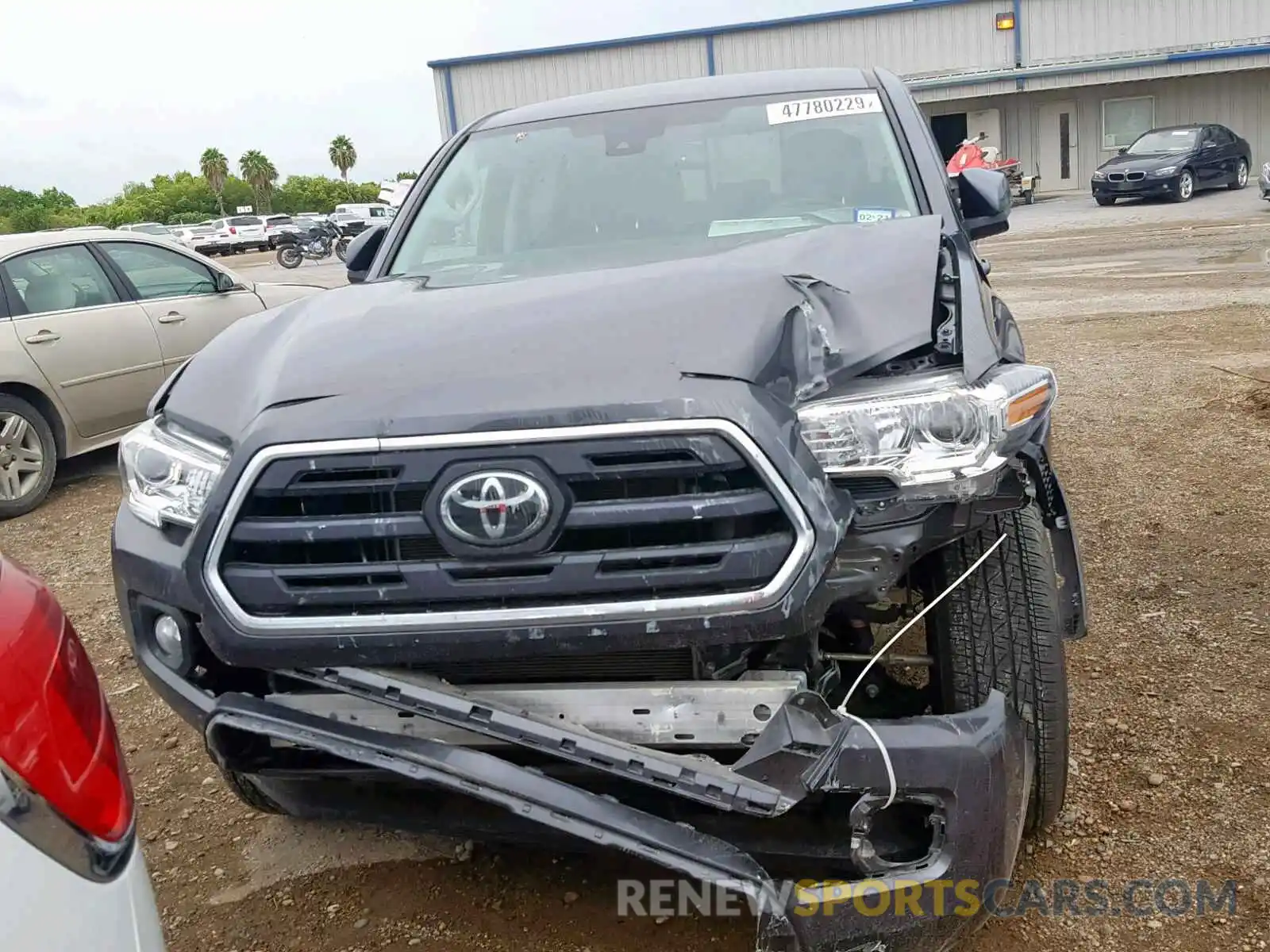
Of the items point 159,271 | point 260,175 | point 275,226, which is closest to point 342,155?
point 260,175

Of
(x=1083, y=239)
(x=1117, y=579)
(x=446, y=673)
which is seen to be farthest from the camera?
(x=1083, y=239)

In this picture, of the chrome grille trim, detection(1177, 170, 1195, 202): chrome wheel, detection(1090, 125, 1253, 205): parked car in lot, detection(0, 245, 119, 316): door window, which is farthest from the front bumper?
the chrome grille trim

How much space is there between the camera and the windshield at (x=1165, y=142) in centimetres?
2169

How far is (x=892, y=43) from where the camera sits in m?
29.8

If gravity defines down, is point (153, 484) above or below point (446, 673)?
above

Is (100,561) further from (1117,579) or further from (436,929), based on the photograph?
(1117,579)

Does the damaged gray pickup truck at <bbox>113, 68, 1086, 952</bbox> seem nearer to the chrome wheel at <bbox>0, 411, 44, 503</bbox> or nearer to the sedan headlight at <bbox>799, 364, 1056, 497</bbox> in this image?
the sedan headlight at <bbox>799, 364, 1056, 497</bbox>

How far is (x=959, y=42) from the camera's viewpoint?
96.5ft

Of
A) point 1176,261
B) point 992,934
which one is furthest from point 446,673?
point 1176,261

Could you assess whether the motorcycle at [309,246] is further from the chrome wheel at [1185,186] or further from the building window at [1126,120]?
the building window at [1126,120]

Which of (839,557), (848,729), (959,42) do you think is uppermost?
(959,42)

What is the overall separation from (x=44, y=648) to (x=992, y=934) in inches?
74.3

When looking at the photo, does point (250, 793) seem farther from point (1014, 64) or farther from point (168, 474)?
point (1014, 64)

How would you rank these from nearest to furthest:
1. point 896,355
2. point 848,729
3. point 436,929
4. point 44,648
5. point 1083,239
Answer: point 44,648
point 848,729
point 896,355
point 436,929
point 1083,239
